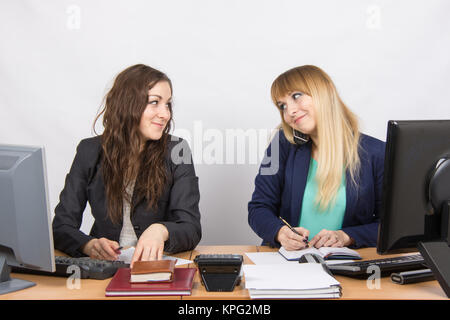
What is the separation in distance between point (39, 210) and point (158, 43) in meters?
1.92

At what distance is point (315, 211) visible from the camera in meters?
2.17

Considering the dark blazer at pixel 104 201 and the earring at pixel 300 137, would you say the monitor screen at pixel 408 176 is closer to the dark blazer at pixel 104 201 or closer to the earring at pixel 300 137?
the dark blazer at pixel 104 201

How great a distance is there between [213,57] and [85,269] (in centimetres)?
188

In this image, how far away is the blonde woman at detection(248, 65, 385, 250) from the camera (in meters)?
2.10

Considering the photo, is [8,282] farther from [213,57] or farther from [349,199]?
[213,57]

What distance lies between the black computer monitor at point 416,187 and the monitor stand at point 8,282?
40.1 inches

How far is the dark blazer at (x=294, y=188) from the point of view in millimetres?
2092

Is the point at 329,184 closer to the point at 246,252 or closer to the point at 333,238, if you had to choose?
the point at 333,238

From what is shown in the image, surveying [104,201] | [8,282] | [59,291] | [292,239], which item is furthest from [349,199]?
[8,282]

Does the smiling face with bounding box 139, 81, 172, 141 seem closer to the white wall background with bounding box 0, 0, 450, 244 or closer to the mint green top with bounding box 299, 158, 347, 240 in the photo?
the mint green top with bounding box 299, 158, 347, 240

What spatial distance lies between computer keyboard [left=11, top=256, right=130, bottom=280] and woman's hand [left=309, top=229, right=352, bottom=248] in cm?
74

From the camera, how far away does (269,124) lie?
9.80 feet

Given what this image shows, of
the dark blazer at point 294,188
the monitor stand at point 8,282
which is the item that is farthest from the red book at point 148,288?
the dark blazer at point 294,188
